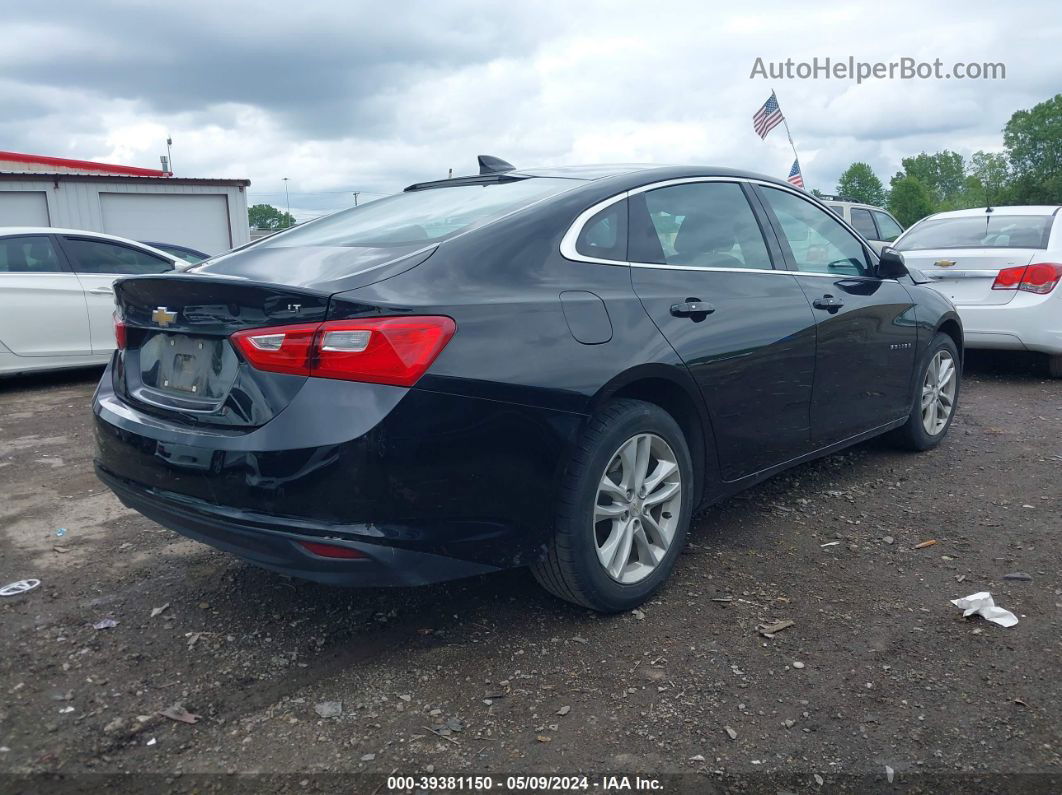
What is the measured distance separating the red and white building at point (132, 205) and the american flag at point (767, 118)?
11.7 metres

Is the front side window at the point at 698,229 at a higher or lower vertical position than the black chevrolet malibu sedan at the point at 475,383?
higher

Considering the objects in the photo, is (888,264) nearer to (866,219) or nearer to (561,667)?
(561,667)

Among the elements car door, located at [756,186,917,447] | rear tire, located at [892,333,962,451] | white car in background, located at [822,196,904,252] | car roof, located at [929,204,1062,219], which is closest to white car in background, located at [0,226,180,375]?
car door, located at [756,186,917,447]

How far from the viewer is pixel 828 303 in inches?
168

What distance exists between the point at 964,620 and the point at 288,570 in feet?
7.67

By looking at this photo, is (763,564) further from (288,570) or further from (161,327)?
(161,327)

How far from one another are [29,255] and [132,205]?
1378 centimetres

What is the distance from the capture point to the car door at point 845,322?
4.24m

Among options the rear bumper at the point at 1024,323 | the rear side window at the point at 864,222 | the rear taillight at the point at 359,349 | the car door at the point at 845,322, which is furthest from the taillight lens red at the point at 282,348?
the rear side window at the point at 864,222

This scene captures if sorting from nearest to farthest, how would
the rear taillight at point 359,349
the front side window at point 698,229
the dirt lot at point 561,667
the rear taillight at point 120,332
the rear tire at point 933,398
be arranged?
1. the dirt lot at point 561,667
2. the rear taillight at point 359,349
3. the rear taillight at point 120,332
4. the front side window at point 698,229
5. the rear tire at point 933,398

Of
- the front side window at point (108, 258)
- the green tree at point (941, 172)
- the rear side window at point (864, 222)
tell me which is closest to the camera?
the front side window at point (108, 258)

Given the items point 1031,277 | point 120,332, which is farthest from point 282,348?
point 1031,277

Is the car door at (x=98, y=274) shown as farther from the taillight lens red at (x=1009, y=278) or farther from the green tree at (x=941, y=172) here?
the green tree at (x=941, y=172)

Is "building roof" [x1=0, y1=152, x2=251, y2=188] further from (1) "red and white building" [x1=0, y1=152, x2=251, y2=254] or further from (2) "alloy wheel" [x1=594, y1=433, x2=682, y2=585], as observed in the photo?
(2) "alloy wheel" [x1=594, y1=433, x2=682, y2=585]
